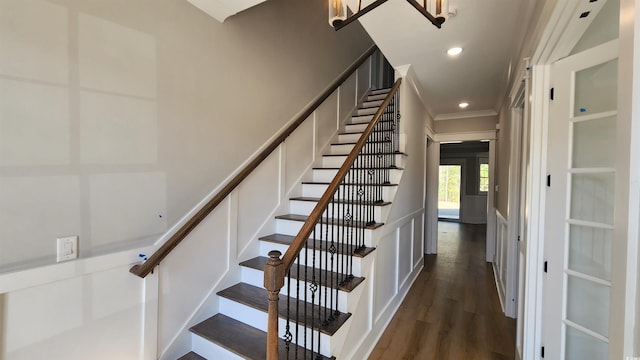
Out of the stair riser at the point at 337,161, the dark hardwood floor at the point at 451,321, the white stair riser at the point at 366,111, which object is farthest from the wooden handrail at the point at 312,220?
the white stair riser at the point at 366,111

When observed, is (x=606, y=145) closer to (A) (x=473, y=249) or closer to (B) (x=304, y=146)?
(B) (x=304, y=146)

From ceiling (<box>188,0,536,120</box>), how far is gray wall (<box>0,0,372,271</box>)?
0.40 meters

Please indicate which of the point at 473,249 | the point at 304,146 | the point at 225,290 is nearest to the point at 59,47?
the point at 225,290

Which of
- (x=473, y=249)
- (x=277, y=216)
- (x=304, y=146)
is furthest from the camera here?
(x=473, y=249)

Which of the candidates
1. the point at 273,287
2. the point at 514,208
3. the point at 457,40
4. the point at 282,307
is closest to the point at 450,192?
the point at 514,208

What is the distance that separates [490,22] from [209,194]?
2508 millimetres

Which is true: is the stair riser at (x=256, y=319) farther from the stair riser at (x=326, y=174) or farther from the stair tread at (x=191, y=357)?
the stair riser at (x=326, y=174)

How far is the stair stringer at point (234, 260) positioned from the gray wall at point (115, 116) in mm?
560

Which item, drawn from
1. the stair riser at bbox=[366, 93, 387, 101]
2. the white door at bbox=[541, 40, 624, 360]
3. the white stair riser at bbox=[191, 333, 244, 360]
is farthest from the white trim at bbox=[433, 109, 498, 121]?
the white stair riser at bbox=[191, 333, 244, 360]

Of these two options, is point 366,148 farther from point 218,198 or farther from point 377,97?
point 377,97

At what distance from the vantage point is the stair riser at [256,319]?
1.71 m

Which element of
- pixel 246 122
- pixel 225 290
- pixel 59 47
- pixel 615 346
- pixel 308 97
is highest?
pixel 308 97

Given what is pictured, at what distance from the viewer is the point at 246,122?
2410 mm

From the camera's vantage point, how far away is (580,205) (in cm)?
154
